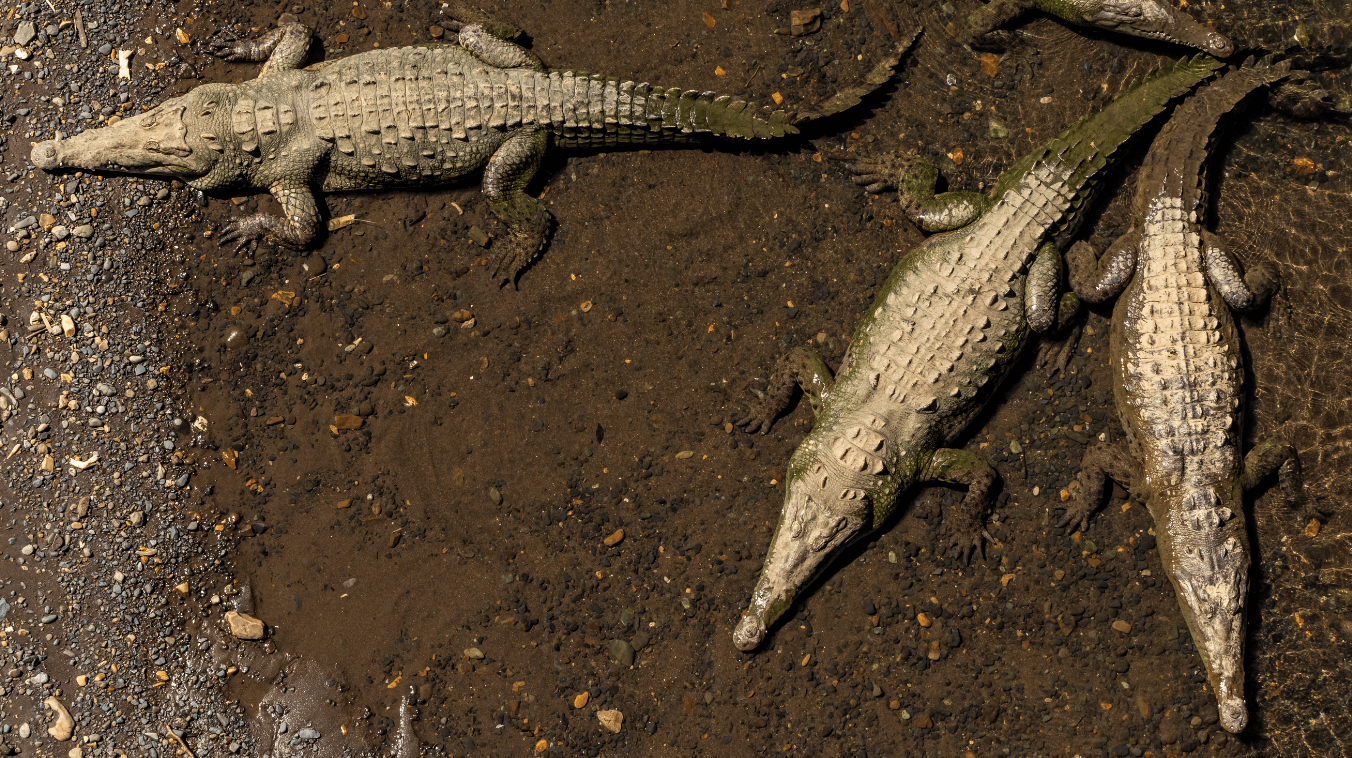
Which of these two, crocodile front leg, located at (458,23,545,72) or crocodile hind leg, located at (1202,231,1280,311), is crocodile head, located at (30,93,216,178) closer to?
crocodile front leg, located at (458,23,545,72)

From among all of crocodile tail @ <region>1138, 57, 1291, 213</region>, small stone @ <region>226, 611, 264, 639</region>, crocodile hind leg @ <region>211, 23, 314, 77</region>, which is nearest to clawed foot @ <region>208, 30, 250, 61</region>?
crocodile hind leg @ <region>211, 23, 314, 77</region>

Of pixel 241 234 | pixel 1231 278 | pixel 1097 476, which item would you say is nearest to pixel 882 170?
pixel 1231 278

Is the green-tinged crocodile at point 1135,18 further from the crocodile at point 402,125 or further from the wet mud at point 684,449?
the crocodile at point 402,125

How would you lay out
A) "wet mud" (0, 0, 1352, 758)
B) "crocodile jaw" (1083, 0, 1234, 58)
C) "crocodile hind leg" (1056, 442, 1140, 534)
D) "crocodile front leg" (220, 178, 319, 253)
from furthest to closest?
1. "crocodile front leg" (220, 178, 319, 253)
2. "wet mud" (0, 0, 1352, 758)
3. "crocodile hind leg" (1056, 442, 1140, 534)
4. "crocodile jaw" (1083, 0, 1234, 58)

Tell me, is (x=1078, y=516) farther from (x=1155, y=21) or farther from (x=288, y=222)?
(x=288, y=222)

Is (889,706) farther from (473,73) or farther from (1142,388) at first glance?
(473,73)

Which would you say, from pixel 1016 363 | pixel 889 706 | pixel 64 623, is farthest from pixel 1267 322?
pixel 64 623
